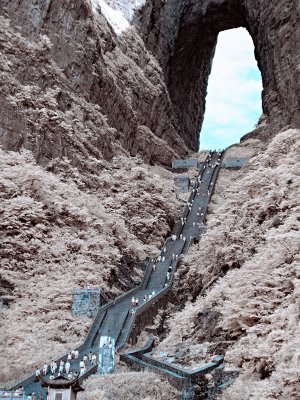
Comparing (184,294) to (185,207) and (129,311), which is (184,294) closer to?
(129,311)

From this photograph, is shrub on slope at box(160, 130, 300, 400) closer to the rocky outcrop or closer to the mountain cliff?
the mountain cliff

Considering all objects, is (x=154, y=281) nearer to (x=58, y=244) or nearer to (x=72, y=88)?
(x=58, y=244)

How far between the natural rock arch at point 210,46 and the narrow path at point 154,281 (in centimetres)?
951

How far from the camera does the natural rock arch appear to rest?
5628cm

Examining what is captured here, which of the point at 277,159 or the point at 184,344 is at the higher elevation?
the point at 277,159

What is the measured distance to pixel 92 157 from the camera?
4419cm

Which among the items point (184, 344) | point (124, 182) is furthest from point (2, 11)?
point (184, 344)

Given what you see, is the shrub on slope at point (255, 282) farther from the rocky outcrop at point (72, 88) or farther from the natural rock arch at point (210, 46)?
the natural rock arch at point (210, 46)

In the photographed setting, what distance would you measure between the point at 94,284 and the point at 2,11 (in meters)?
24.4

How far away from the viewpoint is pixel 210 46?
259 ft

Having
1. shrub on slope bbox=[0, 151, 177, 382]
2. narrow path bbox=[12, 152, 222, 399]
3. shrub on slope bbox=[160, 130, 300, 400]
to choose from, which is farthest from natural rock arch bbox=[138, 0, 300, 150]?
shrub on slope bbox=[160, 130, 300, 400]

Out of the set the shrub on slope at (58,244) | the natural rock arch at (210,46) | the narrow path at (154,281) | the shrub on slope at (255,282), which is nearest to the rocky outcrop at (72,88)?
the shrub on slope at (58,244)

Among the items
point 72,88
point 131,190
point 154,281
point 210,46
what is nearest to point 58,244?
point 154,281

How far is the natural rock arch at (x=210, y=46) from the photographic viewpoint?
56.3 metres
